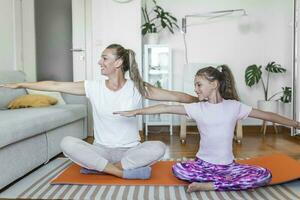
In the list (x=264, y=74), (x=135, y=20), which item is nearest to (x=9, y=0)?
(x=135, y=20)

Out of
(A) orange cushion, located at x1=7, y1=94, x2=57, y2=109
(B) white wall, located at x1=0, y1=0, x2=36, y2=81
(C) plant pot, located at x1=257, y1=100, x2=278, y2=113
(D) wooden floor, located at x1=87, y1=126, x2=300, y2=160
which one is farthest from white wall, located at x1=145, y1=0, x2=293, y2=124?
(A) orange cushion, located at x1=7, y1=94, x2=57, y2=109

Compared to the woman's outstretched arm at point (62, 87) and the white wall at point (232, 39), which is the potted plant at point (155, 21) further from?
the woman's outstretched arm at point (62, 87)

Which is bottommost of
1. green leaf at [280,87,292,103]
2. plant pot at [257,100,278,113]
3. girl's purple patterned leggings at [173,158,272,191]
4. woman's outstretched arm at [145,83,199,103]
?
girl's purple patterned leggings at [173,158,272,191]

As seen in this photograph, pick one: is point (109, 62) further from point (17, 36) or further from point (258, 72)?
point (258, 72)

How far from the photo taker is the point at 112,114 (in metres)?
2.59

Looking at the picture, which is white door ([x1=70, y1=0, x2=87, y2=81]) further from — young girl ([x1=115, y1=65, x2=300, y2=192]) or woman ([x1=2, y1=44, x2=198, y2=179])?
young girl ([x1=115, y1=65, x2=300, y2=192])

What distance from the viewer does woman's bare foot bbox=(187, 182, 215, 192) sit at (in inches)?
86.4

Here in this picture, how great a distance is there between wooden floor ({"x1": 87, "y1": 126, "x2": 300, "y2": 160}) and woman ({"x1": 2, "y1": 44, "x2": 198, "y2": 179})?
0.90 m

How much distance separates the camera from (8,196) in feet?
7.13

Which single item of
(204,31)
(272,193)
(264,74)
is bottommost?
(272,193)

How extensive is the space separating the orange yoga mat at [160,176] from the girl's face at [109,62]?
0.71 meters

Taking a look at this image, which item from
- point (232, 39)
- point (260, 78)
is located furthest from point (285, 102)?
point (232, 39)

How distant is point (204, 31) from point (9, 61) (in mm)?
2584

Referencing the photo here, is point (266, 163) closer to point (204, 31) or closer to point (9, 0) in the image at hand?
point (204, 31)
